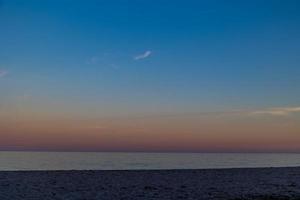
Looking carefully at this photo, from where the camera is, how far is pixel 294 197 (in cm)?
1852

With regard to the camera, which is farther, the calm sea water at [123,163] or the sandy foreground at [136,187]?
the calm sea water at [123,163]

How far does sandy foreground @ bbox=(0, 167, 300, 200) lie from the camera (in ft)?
61.4

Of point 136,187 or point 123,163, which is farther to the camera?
point 123,163

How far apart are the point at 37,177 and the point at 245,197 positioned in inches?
514

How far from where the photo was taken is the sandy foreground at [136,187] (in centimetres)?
1872

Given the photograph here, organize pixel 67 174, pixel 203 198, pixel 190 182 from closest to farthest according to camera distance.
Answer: pixel 203 198
pixel 190 182
pixel 67 174

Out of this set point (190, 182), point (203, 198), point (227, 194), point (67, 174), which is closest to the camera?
point (203, 198)

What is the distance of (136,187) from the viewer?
21906 mm

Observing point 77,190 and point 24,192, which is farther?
point 77,190

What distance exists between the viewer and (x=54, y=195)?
60.7 ft

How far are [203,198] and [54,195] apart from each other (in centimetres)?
674

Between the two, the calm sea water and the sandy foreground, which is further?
the calm sea water

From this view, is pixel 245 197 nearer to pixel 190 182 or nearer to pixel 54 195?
pixel 190 182

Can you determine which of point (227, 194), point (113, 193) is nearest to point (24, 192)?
point (113, 193)
